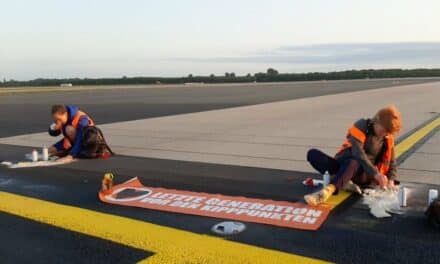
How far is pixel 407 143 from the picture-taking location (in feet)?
30.7

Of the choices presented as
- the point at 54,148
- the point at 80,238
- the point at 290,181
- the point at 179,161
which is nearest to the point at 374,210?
the point at 290,181

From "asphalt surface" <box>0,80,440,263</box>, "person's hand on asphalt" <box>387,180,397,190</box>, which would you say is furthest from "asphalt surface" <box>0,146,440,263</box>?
"person's hand on asphalt" <box>387,180,397,190</box>

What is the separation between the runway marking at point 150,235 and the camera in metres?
3.90

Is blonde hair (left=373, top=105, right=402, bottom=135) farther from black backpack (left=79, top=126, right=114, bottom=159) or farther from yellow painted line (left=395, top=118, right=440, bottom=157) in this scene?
black backpack (left=79, top=126, right=114, bottom=159)

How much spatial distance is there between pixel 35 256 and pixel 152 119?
11485mm

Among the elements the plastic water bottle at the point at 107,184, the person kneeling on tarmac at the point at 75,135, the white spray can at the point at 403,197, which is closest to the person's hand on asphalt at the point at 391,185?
the white spray can at the point at 403,197

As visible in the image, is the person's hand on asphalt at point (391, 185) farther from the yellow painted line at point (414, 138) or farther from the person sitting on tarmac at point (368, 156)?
the yellow painted line at point (414, 138)

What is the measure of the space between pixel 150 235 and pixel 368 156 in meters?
2.63

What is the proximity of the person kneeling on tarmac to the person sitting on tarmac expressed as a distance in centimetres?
414

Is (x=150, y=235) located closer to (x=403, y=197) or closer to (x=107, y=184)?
(x=107, y=184)

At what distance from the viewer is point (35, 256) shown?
158 inches

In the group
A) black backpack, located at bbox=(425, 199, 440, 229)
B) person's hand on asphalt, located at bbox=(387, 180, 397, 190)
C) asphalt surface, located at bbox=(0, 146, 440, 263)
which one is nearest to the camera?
asphalt surface, located at bbox=(0, 146, 440, 263)

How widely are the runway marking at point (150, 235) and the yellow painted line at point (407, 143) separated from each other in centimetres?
1

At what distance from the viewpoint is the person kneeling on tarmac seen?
8024mm
